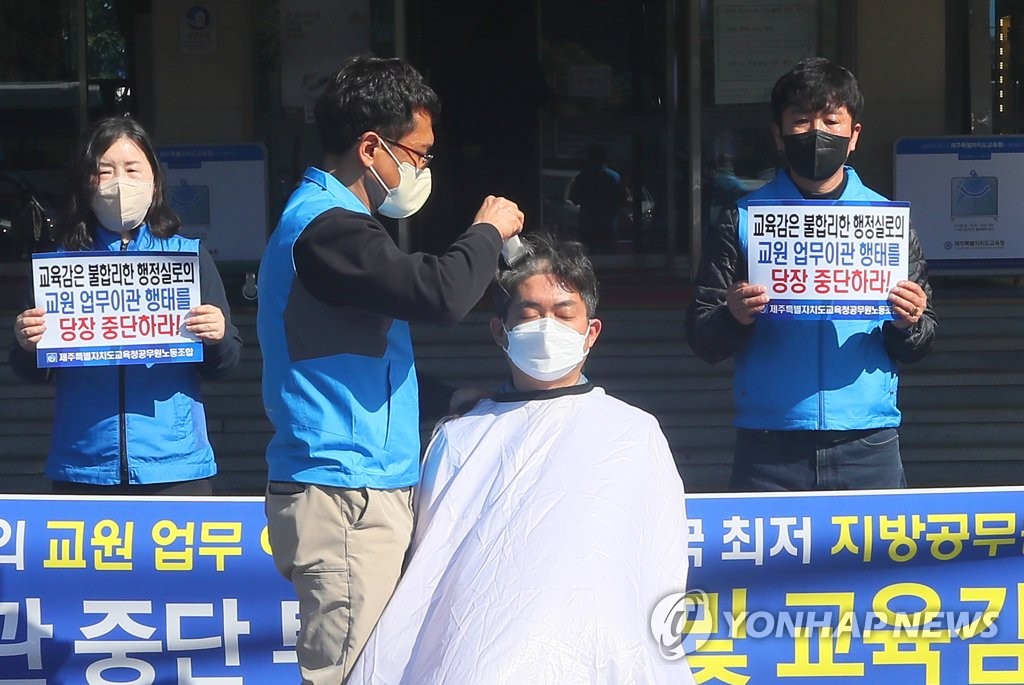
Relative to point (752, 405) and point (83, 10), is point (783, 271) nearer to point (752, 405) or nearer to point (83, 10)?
point (752, 405)

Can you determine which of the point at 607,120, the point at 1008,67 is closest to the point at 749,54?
the point at 607,120

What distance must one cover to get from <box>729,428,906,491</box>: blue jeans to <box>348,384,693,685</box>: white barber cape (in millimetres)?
887

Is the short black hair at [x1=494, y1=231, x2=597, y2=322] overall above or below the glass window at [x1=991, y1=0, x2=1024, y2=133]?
below

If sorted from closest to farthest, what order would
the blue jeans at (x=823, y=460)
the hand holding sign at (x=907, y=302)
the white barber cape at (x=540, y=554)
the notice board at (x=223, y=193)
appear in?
the white barber cape at (x=540, y=554), the hand holding sign at (x=907, y=302), the blue jeans at (x=823, y=460), the notice board at (x=223, y=193)

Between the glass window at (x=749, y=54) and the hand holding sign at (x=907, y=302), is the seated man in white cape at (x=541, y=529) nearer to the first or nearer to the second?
the hand holding sign at (x=907, y=302)

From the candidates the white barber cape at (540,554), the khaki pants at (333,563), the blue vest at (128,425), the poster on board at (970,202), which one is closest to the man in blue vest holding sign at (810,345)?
the white barber cape at (540,554)

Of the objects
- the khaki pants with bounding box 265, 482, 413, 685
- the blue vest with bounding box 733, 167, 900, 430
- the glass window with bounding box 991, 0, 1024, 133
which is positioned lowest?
the khaki pants with bounding box 265, 482, 413, 685

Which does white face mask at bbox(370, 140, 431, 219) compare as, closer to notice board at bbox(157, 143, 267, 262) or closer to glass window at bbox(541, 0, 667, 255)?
notice board at bbox(157, 143, 267, 262)

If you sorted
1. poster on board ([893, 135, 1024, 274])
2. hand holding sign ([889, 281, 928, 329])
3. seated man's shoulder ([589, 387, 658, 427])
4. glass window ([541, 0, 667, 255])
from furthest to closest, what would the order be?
1. glass window ([541, 0, 667, 255])
2. poster on board ([893, 135, 1024, 274])
3. hand holding sign ([889, 281, 928, 329])
4. seated man's shoulder ([589, 387, 658, 427])

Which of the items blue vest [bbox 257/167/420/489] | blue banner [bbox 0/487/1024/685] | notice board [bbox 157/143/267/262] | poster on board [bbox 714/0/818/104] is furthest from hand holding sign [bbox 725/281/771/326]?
poster on board [bbox 714/0/818/104]

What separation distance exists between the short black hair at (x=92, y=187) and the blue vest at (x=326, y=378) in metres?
1.28

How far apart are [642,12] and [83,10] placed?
4147 mm

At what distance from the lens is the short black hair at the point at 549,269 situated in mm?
3289

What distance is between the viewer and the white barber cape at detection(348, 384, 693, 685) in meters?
2.88
